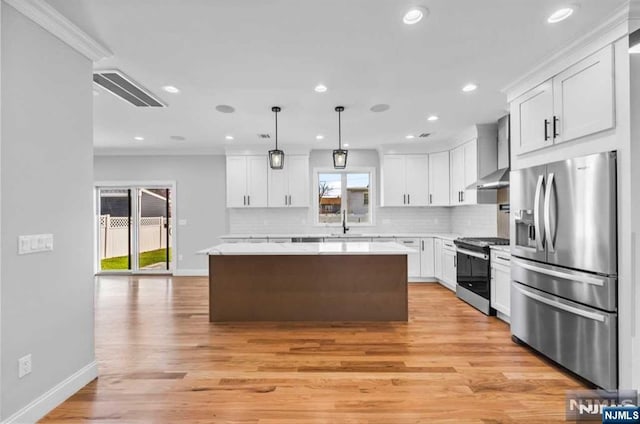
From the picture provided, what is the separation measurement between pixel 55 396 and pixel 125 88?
9.51 feet

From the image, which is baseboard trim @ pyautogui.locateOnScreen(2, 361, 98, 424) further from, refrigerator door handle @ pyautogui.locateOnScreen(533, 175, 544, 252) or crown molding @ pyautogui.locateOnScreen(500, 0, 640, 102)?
crown molding @ pyautogui.locateOnScreen(500, 0, 640, 102)

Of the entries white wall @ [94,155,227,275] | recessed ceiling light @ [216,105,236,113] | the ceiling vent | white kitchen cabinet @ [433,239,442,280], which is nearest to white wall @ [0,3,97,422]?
the ceiling vent

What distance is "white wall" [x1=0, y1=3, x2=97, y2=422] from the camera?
75.1 inches

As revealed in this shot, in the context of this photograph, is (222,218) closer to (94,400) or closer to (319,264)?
(319,264)

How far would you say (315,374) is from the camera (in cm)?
263

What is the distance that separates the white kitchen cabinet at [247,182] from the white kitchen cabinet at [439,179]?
3.26 m

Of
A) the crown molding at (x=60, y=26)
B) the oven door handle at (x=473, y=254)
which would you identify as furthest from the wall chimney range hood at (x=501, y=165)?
the crown molding at (x=60, y=26)

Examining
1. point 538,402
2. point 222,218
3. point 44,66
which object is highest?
point 44,66

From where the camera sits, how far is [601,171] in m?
2.31

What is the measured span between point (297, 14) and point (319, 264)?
8.62ft

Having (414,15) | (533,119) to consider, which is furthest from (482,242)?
(414,15)

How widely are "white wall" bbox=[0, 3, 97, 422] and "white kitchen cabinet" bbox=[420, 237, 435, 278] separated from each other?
516 cm

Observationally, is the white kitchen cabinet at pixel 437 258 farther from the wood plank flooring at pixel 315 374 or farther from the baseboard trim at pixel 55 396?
the baseboard trim at pixel 55 396

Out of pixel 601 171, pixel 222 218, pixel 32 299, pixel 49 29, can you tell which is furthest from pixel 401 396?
pixel 222 218
